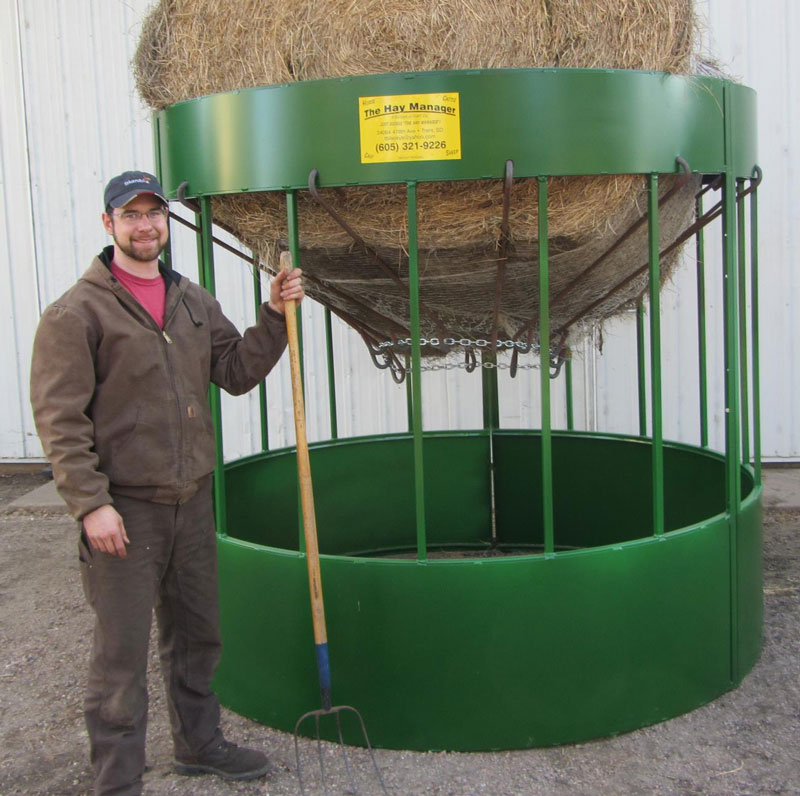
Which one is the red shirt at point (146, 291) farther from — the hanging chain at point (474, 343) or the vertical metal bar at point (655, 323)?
the hanging chain at point (474, 343)

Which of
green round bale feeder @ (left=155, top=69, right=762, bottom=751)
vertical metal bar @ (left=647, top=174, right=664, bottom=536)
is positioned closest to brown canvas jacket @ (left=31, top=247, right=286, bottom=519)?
green round bale feeder @ (left=155, top=69, right=762, bottom=751)

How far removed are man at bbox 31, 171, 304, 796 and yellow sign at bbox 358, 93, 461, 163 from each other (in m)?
0.56

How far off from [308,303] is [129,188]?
187 inches

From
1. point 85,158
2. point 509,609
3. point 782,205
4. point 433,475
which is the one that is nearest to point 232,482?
point 433,475

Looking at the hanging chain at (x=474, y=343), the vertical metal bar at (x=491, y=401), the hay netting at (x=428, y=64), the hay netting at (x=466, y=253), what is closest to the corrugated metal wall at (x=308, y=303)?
the vertical metal bar at (x=491, y=401)

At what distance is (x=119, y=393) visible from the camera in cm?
279

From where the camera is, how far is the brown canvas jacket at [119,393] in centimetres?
267

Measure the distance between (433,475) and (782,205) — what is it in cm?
382

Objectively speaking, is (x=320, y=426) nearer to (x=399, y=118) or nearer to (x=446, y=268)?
(x=446, y=268)

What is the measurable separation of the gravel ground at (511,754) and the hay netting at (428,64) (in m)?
1.79

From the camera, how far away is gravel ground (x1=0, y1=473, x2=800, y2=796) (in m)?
3.08

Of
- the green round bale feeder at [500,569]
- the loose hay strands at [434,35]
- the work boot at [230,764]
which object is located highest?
the loose hay strands at [434,35]

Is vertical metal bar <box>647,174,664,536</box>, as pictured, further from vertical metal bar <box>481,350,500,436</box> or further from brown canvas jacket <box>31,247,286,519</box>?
vertical metal bar <box>481,350,500,436</box>

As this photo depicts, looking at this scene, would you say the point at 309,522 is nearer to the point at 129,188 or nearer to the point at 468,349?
the point at 129,188
